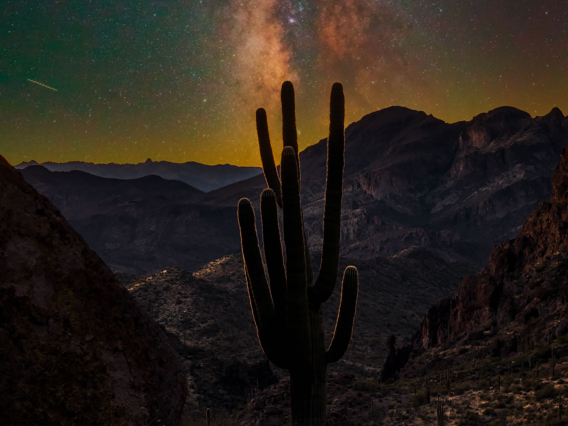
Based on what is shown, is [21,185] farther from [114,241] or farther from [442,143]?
[442,143]

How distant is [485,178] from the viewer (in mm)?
133750

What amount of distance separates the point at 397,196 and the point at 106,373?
461 feet

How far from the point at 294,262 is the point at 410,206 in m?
134

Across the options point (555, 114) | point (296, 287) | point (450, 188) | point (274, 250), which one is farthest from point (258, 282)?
point (555, 114)

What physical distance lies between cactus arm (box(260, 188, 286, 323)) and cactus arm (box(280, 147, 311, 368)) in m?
0.27

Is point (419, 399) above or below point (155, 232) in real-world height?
below

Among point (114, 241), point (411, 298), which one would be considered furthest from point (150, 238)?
point (411, 298)

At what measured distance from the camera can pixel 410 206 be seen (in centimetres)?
13925

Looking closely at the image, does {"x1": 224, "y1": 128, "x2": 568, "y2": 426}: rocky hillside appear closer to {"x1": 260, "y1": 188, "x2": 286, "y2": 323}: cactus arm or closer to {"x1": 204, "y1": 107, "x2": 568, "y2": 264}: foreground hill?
{"x1": 260, "y1": 188, "x2": 286, "y2": 323}: cactus arm

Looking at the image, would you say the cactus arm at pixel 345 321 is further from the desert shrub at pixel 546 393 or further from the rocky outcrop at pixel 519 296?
the rocky outcrop at pixel 519 296

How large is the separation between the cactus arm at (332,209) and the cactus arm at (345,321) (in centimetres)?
42

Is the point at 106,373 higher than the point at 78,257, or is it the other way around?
the point at 78,257

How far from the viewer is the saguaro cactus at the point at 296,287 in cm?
996

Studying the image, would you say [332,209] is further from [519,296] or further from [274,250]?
[519,296]
